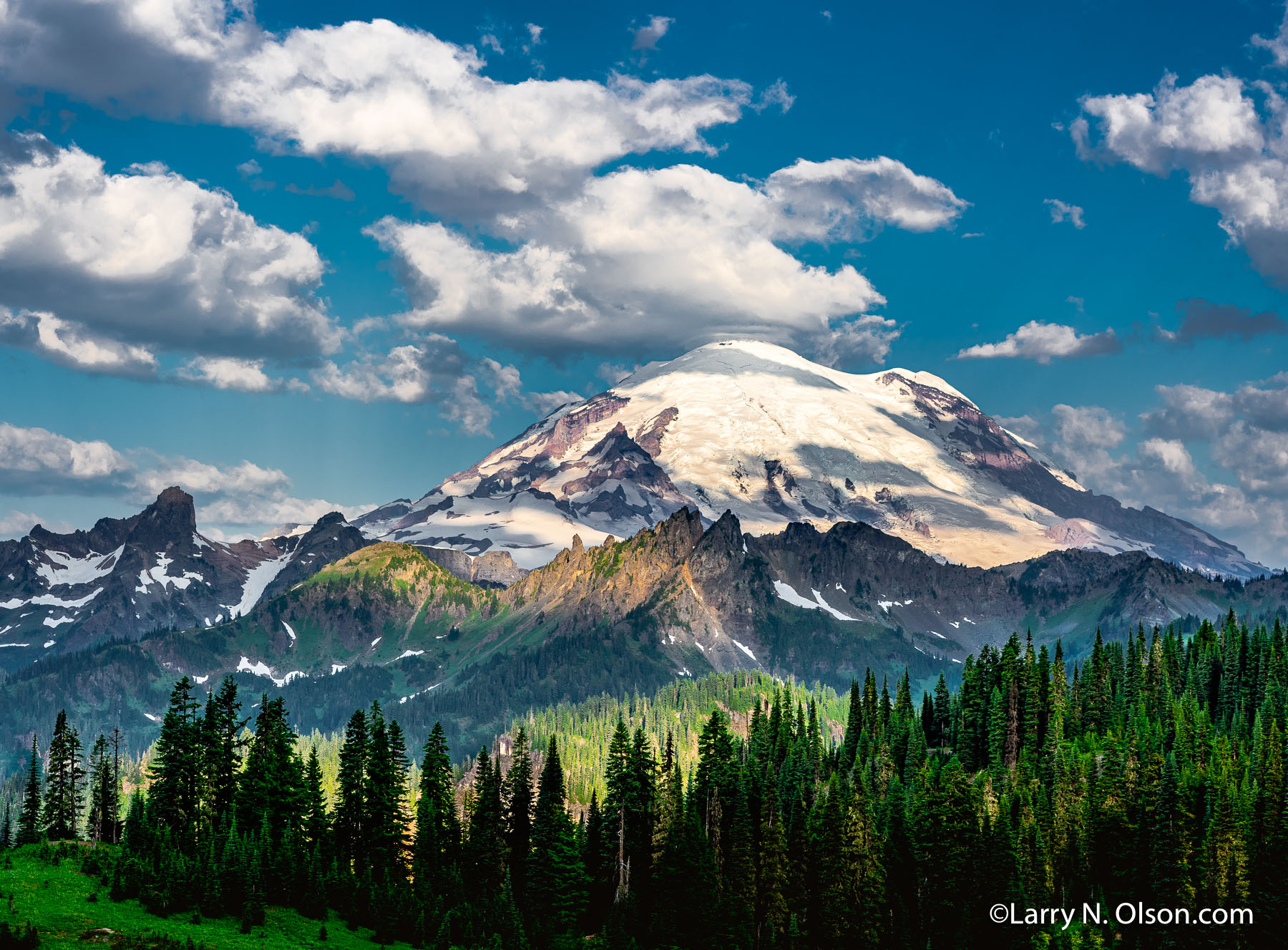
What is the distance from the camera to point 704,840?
434ft

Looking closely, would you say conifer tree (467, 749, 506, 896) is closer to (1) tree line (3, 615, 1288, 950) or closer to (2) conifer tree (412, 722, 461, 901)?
(1) tree line (3, 615, 1288, 950)

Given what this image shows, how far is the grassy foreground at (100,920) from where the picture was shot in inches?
3159

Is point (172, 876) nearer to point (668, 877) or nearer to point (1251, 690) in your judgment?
point (668, 877)

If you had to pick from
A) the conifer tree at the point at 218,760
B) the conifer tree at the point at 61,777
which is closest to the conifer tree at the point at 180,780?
the conifer tree at the point at 218,760

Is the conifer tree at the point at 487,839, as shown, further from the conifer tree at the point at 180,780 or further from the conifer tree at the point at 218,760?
the conifer tree at the point at 180,780

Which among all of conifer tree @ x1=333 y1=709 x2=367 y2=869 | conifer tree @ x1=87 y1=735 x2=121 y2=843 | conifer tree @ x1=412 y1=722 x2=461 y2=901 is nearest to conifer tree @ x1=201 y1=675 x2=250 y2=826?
conifer tree @ x1=333 y1=709 x2=367 y2=869

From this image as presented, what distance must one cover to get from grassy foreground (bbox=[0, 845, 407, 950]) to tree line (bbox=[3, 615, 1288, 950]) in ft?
20.3

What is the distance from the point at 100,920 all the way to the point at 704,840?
63157 mm

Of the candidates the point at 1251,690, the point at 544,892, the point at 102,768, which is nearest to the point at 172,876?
the point at 544,892

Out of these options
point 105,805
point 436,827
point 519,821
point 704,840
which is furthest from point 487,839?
point 105,805

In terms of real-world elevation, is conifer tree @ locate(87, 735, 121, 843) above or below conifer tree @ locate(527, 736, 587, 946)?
above

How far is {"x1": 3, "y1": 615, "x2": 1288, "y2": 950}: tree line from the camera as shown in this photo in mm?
115438

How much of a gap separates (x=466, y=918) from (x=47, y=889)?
33184mm

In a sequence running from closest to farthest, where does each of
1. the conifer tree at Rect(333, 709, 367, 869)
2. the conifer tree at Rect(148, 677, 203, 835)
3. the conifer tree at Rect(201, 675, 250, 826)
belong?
the conifer tree at Rect(148, 677, 203, 835) → the conifer tree at Rect(201, 675, 250, 826) → the conifer tree at Rect(333, 709, 367, 869)
